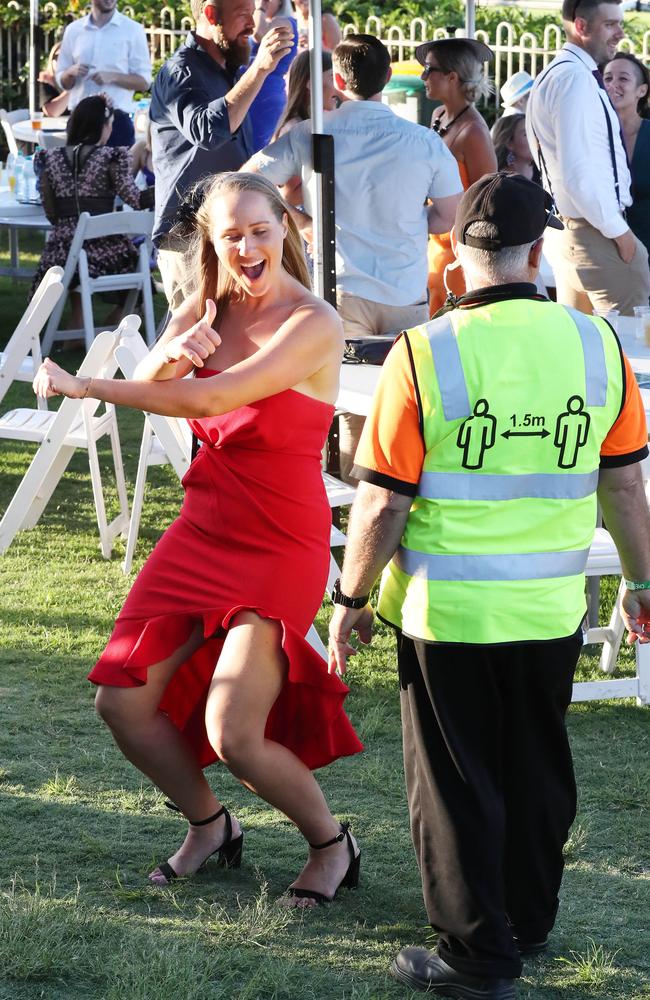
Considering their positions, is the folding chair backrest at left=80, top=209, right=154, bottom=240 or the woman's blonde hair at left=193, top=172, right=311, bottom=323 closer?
the woman's blonde hair at left=193, top=172, right=311, bottom=323

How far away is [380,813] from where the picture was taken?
11.8 feet

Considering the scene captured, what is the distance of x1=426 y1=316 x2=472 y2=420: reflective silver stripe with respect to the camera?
2.41 metres

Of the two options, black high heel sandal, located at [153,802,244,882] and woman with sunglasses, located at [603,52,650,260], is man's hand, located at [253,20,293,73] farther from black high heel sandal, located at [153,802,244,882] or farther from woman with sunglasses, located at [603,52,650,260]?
black high heel sandal, located at [153,802,244,882]

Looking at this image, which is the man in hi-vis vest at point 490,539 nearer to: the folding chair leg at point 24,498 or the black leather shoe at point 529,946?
the black leather shoe at point 529,946

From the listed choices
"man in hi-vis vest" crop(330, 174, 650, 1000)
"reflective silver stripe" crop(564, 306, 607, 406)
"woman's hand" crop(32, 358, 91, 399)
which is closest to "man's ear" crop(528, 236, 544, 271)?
"man in hi-vis vest" crop(330, 174, 650, 1000)

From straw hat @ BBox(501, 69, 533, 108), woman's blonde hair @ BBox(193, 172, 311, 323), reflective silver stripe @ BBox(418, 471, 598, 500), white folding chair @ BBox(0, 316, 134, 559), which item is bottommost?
white folding chair @ BBox(0, 316, 134, 559)

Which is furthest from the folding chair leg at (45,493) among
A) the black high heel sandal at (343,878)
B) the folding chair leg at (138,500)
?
the black high heel sandal at (343,878)

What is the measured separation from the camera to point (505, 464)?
8.03ft

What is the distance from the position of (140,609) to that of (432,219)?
10.3ft

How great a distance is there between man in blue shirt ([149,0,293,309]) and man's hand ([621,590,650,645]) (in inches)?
108

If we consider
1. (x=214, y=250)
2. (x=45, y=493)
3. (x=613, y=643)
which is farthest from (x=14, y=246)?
(x=214, y=250)

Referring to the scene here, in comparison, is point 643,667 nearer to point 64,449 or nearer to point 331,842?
point 331,842

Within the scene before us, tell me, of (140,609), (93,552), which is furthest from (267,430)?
(93,552)

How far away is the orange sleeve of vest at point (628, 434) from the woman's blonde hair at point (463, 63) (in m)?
4.14
